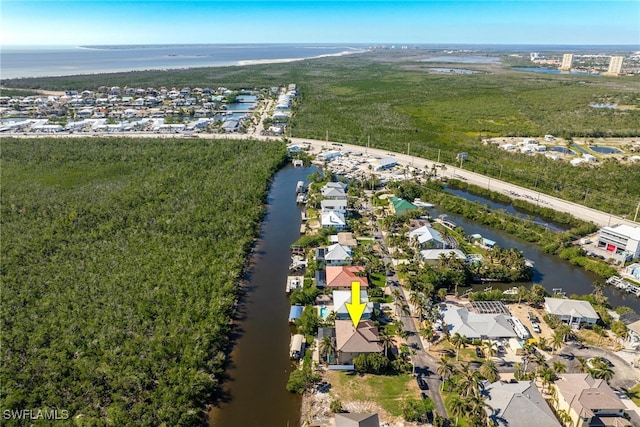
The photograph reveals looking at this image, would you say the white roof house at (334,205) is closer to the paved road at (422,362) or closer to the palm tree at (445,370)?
the paved road at (422,362)

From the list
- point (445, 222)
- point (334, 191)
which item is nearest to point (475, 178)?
point (445, 222)

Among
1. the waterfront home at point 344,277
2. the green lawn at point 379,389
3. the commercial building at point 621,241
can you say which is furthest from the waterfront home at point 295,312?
the commercial building at point 621,241

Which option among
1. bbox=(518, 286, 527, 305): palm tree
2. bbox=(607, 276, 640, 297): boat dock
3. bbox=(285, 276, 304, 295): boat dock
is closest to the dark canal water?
bbox=(285, 276, 304, 295): boat dock

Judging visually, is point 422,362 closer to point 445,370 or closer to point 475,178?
point 445,370

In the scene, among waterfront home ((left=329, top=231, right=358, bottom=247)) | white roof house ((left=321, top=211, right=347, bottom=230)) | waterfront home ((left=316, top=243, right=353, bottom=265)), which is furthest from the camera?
white roof house ((left=321, top=211, right=347, bottom=230))

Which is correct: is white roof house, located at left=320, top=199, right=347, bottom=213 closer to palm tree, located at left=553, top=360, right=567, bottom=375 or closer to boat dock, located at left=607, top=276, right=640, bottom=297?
boat dock, located at left=607, top=276, right=640, bottom=297
